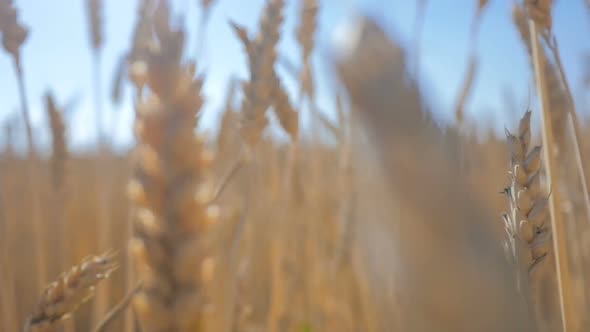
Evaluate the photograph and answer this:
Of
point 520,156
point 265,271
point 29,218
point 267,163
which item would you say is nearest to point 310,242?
point 267,163

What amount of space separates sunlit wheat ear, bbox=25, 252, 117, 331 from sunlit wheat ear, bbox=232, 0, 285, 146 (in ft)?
0.80

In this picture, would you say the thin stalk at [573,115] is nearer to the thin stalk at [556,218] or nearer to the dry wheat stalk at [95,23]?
the thin stalk at [556,218]

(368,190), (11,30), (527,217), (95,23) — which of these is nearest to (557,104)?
(527,217)

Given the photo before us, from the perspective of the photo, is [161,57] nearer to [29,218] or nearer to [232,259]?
[232,259]

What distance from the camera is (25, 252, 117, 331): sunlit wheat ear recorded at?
1.42 ft

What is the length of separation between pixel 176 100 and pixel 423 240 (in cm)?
13

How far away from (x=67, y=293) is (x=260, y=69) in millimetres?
319

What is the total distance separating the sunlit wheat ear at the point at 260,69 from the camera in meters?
0.56

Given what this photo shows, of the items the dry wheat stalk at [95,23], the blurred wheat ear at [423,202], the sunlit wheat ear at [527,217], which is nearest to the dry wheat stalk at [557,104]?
the sunlit wheat ear at [527,217]

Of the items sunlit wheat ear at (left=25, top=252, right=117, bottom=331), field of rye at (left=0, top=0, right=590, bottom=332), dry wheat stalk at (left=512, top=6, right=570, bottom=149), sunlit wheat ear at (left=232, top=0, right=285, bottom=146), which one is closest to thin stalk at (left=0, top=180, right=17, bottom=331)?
field of rye at (left=0, top=0, right=590, bottom=332)

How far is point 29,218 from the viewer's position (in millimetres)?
2156

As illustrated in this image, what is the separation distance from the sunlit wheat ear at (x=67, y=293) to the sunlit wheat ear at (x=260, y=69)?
9.6 inches

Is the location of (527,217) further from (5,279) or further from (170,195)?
(5,279)

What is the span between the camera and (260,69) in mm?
568
